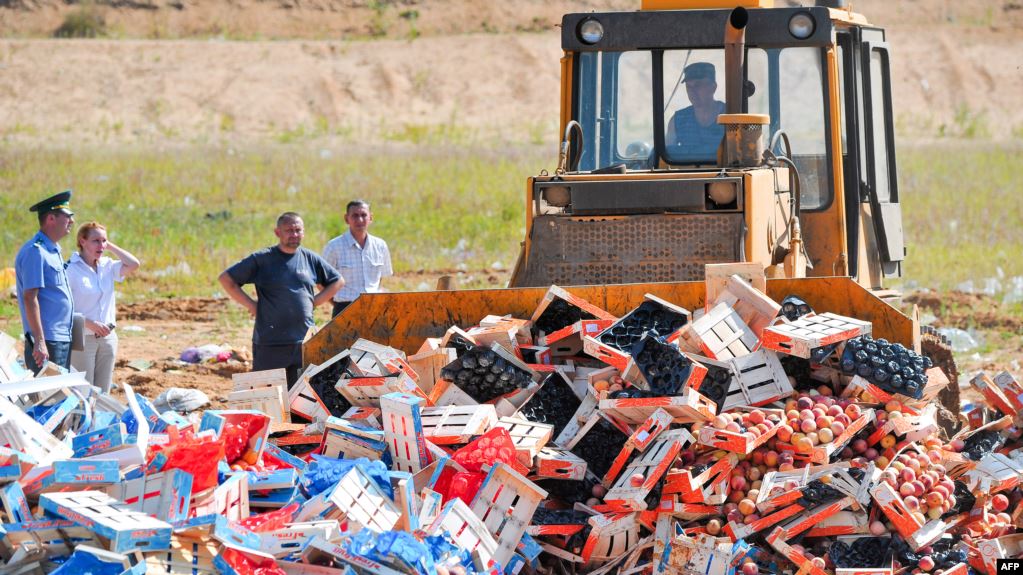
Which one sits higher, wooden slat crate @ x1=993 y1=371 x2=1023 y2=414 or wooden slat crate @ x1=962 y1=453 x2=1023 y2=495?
wooden slat crate @ x1=993 y1=371 x2=1023 y2=414

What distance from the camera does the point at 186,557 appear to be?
469 centimetres

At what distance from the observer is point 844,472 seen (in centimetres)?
544

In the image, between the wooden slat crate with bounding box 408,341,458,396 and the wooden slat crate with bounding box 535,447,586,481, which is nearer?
the wooden slat crate with bounding box 535,447,586,481

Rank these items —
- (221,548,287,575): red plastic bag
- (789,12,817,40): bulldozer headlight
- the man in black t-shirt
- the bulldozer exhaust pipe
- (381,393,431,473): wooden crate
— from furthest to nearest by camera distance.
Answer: the man in black t-shirt → (789,12,817,40): bulldozer headlight → the bulldozer exhaust pipe → (381,393,431,473): wooden crate → (221,548,287,575): red plastic bag

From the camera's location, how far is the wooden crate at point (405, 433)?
5.75 metres

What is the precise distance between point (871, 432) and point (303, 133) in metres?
31.2

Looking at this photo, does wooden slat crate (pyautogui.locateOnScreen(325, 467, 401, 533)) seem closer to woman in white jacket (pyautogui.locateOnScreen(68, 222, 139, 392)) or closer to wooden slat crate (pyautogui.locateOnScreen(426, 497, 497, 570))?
wooden slat crate (pyautogui.locateOnScreen(426, 497, 497, 570))

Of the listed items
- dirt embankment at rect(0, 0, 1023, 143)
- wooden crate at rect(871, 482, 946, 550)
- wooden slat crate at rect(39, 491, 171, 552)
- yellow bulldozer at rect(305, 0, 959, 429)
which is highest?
dirt embankment at rect(0, 0, 1023, 143)

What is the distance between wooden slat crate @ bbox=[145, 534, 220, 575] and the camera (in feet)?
15.1

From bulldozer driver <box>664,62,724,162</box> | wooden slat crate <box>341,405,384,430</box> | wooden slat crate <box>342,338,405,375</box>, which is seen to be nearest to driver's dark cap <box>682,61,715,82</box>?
bulldozer driver <box>664,62,724,162</box>

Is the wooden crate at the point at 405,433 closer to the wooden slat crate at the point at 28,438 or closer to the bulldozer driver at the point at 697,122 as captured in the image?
the wooden slat crate at the point at 28,438

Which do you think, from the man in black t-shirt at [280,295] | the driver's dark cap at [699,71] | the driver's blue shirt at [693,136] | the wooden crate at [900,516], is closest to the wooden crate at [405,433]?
the wooden crate at [900,516]

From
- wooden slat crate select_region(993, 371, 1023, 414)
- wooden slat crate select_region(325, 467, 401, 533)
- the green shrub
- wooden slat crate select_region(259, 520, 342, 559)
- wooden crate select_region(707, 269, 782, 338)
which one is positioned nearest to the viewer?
wooden slat crate select_region(259, 520, 342, 559)

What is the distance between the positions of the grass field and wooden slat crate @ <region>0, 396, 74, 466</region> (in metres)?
7.43
